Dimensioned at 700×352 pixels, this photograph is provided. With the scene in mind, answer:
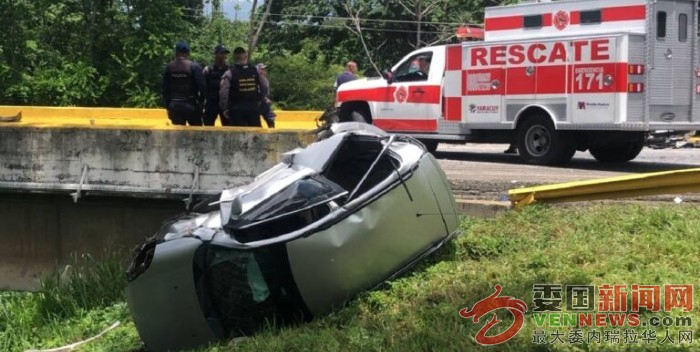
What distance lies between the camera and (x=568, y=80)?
1268cm

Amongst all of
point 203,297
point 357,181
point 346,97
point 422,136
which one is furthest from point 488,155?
point 203,297

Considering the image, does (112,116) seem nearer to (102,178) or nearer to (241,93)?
(241,93)

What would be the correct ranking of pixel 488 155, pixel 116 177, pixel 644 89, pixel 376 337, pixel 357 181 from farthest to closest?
pixel 488 155
pixel 644 89
pixel 116 177
pixel 357 181
pixel 376 337

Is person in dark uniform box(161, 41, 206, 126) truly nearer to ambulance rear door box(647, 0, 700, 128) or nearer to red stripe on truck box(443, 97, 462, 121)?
red stripe on truck box(443, 97, 462, 121)

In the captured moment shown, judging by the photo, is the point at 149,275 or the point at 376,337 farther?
the point at 149,275

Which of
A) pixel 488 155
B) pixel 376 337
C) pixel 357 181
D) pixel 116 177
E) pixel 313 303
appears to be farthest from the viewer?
pixel 488 155

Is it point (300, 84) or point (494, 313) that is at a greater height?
point (300, 84)

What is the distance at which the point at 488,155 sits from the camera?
52.7 ft

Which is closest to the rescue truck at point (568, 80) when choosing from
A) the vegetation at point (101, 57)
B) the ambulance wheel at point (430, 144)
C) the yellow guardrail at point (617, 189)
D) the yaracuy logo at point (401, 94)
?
the yaracuy logo at point (401, 94)

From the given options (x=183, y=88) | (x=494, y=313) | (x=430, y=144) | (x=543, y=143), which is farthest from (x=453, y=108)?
(x=494, y=313)

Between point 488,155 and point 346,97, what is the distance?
295cm

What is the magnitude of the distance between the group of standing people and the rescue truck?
4.37 metres

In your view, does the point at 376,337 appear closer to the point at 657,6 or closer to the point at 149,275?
the point at 149,275

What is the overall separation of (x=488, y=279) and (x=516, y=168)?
22.3ft
